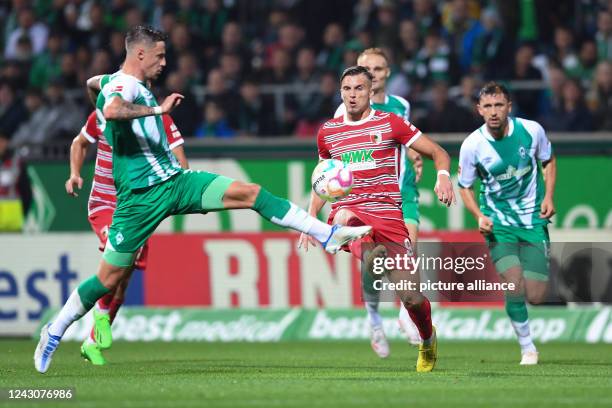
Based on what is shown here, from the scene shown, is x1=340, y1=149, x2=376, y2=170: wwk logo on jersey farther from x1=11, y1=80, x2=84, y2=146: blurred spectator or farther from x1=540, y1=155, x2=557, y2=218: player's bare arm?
x1=11, y1=80, x2=84, y2=146: blurred spectator

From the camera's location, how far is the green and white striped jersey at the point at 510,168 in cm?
1177

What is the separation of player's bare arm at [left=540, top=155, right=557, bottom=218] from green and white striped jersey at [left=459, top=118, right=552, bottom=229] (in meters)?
0.08

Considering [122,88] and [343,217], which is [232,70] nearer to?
[343,217]

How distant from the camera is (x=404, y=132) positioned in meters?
10.4

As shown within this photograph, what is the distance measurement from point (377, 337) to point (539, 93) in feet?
22.5

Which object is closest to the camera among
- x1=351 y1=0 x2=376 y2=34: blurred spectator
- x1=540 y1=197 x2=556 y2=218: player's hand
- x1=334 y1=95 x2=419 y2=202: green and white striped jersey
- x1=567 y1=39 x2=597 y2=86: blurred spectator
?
x1=540 y1=197 x2=556 y2=218: player's hand

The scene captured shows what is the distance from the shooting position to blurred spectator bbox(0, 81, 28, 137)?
20156 millimetres

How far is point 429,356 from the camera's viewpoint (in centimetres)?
1055

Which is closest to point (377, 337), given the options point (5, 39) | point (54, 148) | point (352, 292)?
point (352, 292)

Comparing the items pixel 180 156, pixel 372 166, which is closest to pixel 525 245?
pixel 372 166

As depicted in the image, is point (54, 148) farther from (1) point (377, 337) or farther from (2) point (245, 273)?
(1) point (377, 337)

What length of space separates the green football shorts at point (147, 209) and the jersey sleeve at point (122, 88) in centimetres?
75

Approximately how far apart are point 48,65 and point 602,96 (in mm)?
9331

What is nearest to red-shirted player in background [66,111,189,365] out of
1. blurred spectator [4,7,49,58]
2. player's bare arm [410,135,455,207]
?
player's bare arm [410,135,455,207]
